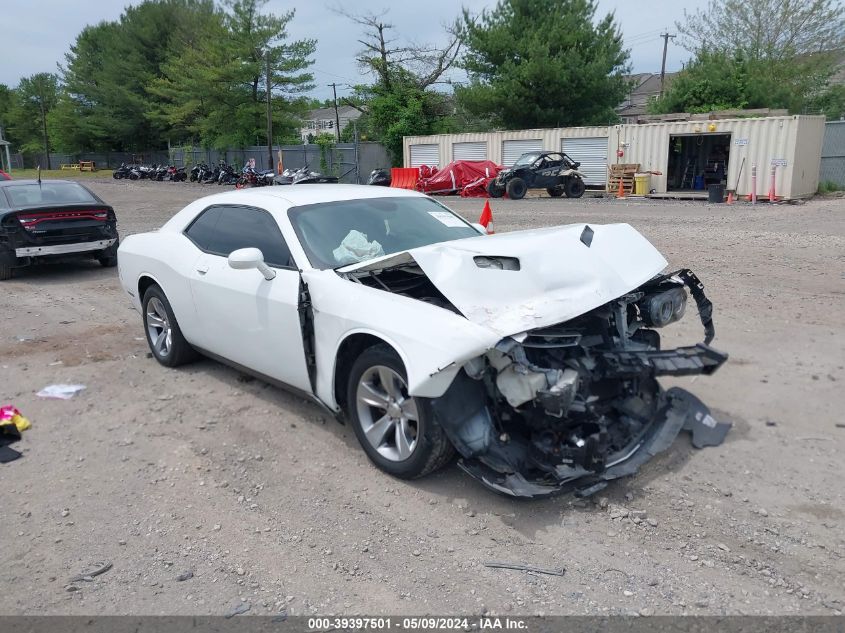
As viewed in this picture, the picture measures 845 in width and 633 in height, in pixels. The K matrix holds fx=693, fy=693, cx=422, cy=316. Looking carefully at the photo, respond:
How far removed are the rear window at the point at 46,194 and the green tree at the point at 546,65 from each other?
1018 inches

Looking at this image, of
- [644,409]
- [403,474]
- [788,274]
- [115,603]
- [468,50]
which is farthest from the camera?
[468,50]

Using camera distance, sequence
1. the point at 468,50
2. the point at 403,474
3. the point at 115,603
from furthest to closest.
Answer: the point at 468,50 < the point at 403,474 < the point at 115,603

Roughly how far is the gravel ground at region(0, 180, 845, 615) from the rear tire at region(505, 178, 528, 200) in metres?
17.7

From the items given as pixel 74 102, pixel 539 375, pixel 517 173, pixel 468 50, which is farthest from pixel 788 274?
pixel 74 102

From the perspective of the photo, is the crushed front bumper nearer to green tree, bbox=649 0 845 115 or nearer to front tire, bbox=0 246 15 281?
front tire, bbox=0 246 15 281

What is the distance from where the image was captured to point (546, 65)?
3262cm

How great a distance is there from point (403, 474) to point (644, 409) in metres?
1.49

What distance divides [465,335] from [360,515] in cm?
112

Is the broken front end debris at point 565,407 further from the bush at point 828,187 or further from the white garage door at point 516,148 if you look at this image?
the white garage door at point 516,148

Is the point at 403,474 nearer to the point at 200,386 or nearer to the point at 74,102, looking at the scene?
the point at 200,386

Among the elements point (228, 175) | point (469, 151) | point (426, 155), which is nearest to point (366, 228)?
point (469, 151)

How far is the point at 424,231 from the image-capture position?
5.12 metres

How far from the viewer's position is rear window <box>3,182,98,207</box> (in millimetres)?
10586

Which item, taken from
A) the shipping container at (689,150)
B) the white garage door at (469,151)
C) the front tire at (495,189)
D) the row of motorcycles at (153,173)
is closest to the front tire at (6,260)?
the front tire at (495,189)
